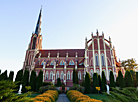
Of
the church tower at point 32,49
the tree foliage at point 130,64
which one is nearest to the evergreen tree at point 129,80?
the tree foliage at point 130,64

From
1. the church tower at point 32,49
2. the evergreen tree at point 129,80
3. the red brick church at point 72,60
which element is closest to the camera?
the evergreen tree at point 129,80

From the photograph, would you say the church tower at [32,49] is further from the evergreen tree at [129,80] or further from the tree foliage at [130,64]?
the tree foliage at [130,64]

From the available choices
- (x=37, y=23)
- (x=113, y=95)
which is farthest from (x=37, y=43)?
(x=113, y=95)

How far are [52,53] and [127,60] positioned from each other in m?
32.2

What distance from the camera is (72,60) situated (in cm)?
3834

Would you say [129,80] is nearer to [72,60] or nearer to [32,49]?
[72,60]

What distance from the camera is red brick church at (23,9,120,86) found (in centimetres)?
3134

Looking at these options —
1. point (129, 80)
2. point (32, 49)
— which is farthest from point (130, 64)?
point (32, 49)

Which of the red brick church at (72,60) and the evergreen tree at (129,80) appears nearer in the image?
the evergreen tree at (129,80)

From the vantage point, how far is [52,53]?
4116cm

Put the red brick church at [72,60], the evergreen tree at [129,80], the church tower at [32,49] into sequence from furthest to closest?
the church tower at [32,49]
the red brick church at [72,60]
the evergreen tree at [129,80]

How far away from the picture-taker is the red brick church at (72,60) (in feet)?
103

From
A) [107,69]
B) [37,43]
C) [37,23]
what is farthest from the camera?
[37,23]

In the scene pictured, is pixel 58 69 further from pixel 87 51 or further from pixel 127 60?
pixel 127 60
